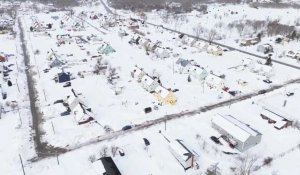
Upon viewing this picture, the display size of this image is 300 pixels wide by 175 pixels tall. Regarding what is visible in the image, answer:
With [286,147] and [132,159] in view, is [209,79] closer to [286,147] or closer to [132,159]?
[286,147]

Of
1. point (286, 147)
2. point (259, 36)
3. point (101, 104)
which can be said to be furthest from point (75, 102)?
→ point (259, 36)

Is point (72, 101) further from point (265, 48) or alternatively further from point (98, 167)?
point (265, 48)

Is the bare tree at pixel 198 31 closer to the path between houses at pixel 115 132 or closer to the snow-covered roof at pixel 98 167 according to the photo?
the path between houses at pixel 115 132

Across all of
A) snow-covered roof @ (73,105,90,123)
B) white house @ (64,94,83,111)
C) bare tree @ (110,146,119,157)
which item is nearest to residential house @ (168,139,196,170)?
bare tree @ (110,146,119,157)

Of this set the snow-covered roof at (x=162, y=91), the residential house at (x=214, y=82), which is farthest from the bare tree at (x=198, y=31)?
the snow-covered roof at (x=162, y=91)

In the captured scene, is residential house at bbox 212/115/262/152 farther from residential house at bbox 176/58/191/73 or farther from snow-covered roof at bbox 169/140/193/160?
residential house at bbox 176/58/191/73

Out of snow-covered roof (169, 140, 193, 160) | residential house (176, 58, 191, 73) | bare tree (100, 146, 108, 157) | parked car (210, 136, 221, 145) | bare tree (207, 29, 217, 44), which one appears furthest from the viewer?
bare tree (207, 29, 217, 44)
